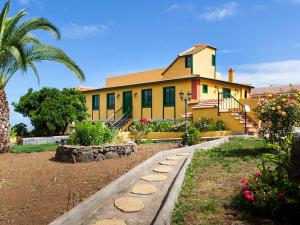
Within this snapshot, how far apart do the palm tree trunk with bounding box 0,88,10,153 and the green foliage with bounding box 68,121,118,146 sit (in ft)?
11.1

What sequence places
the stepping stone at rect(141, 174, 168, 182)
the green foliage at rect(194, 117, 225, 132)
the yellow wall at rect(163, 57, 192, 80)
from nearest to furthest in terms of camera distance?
1. the stepping stone at rect(141, 174, 168, 182)
2. the green foliage at rect(194, 117, 225, 132)
3. the yellow wall at rect(163, 57, 192, 80)

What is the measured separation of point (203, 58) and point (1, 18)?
1742 cm

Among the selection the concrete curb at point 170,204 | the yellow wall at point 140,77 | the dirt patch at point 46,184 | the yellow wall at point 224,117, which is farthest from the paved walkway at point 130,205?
the yellow wall at point 140,77

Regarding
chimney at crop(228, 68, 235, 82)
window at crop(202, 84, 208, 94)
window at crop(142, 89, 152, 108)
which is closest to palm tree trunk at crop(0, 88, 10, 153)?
window at crop(142, 89, 152, 108)

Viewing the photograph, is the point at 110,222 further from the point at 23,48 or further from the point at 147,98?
the point at 147,98

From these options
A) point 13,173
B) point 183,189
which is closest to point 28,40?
point 13,173

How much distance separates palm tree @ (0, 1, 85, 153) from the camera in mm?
12510

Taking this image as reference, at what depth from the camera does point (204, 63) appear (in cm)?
2692

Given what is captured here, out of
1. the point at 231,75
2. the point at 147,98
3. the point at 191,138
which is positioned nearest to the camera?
the point at 191,138

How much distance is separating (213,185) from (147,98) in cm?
1942

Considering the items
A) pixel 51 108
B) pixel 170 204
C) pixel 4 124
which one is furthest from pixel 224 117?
pixel 170 204

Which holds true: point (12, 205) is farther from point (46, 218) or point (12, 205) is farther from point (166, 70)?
point (166, 70)

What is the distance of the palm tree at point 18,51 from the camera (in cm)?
1251

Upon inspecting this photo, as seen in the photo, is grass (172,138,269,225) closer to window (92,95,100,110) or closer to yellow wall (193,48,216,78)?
yellow wall (193,48,216,78)
